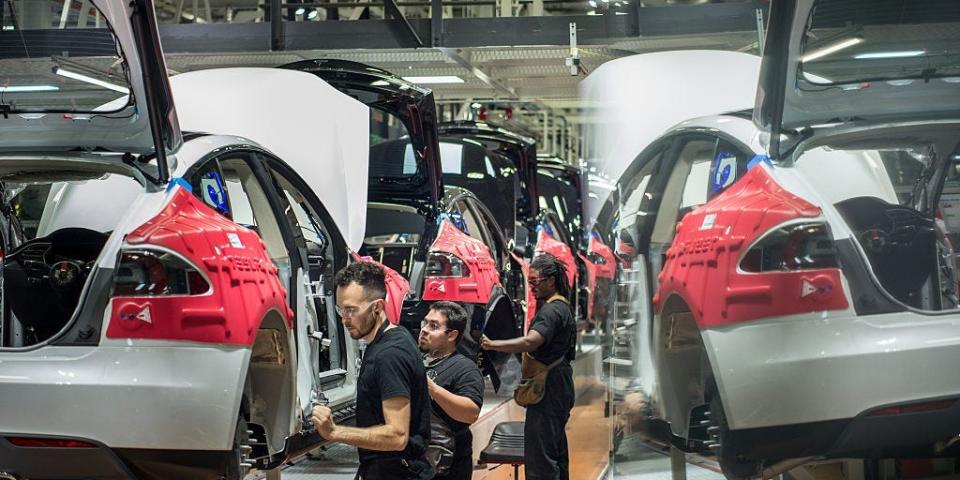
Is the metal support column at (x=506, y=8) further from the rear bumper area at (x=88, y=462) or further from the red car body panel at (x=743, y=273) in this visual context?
the rear bumper area at (x=88, y=462)

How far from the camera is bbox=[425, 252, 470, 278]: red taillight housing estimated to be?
621cm

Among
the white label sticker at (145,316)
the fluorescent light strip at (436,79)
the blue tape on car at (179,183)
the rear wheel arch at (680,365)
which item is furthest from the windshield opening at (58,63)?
the fluorescent light strip at (436,79)

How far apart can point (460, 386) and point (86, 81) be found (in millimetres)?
1849

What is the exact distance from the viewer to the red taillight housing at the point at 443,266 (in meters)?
6.21

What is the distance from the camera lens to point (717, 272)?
3031mm

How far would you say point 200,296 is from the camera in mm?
3500

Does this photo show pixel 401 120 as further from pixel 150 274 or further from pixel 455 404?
pixel 150 274

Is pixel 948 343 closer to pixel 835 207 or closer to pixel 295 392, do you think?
pixel 835 207

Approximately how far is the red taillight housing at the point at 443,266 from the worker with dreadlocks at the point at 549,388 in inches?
45.3

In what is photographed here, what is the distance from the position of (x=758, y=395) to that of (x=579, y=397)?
5960 mm

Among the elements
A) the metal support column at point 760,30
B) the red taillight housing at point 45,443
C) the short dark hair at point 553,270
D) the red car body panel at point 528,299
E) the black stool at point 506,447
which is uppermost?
the metal support column at point 760,30

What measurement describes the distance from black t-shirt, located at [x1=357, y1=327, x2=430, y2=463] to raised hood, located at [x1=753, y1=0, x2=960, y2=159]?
4.29 ft

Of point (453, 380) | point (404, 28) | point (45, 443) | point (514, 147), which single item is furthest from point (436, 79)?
point (45, 443)

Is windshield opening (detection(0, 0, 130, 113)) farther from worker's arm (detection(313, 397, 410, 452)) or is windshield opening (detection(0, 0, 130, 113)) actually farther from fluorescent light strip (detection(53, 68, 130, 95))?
worker's arm (detection(313, 397, 410, 452))
